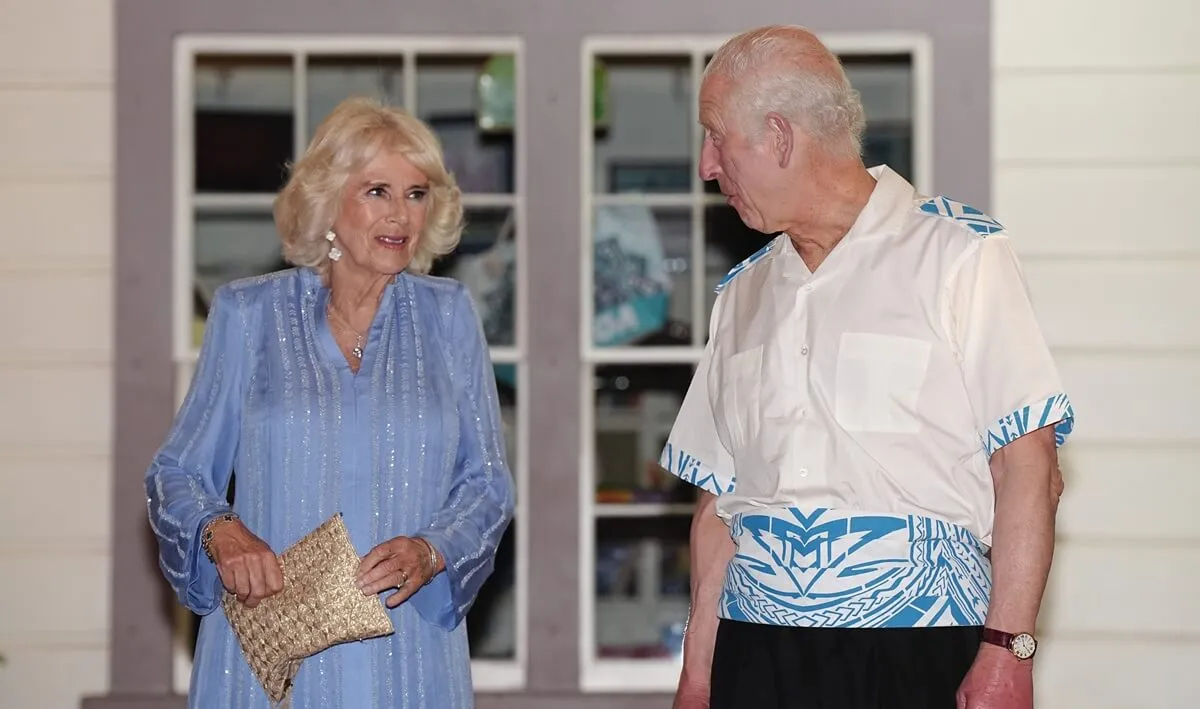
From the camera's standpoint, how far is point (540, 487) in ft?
14.5

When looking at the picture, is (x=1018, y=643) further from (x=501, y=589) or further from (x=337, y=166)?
(x=501, y=589)

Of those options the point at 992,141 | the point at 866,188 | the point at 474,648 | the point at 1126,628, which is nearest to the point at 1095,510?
the point at 1126,628

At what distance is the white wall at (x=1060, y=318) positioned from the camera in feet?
14.4

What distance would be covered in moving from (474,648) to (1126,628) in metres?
2.04

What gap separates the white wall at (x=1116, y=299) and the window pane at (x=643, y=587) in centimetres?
187

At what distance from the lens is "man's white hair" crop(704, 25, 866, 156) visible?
A: 90.8 inches

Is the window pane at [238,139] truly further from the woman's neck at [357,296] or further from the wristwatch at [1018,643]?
the wristwatch at [1018,643]

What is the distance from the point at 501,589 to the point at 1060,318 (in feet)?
7.63

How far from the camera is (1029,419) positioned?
2.14 metres

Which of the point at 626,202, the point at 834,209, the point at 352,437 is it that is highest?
the point at 626,202

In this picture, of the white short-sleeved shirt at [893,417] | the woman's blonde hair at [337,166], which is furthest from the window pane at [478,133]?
the white short-sleeved shirt at [893,417]

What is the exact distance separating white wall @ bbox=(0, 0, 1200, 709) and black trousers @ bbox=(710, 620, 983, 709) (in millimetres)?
2308

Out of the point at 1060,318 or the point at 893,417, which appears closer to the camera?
the point at 893,417

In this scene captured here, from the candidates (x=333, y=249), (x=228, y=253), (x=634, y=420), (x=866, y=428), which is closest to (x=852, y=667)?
(x=866, y=428)
